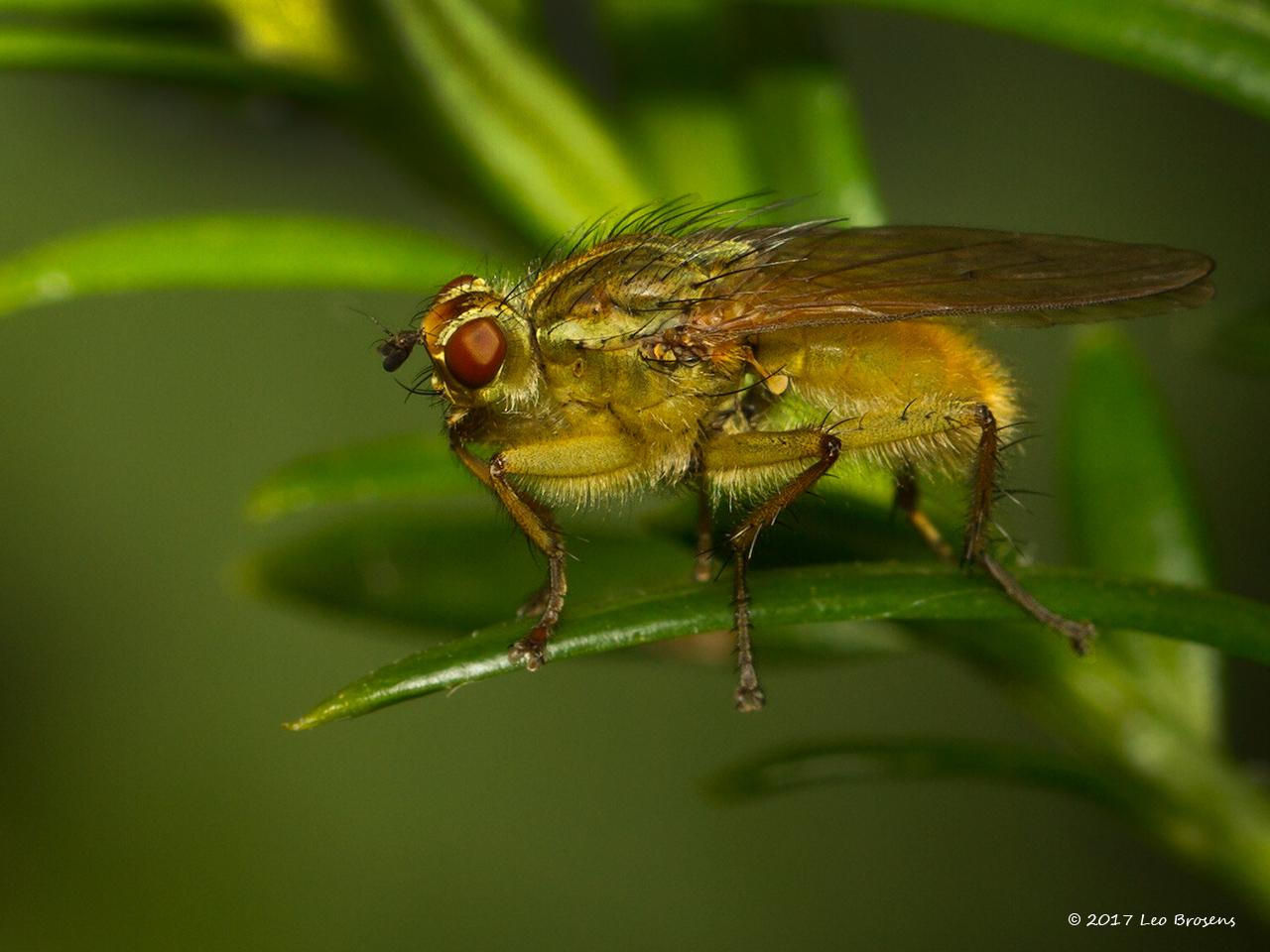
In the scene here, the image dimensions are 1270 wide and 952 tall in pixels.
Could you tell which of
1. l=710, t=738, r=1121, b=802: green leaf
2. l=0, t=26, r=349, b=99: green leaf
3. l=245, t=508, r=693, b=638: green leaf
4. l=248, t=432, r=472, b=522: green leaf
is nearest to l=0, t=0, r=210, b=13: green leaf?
l=0, t=26, r=349, b=99: green leaf

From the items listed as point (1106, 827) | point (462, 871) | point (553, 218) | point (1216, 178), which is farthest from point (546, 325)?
point (1216, 178)

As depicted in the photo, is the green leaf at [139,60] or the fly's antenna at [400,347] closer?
the green leaf at [139,60]

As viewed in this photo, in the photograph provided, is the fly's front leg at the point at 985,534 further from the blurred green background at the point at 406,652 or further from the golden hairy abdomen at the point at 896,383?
the blurred green background at the point at 406,652

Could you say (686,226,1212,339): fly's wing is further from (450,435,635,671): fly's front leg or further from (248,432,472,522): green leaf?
(248,432,472,522): green leaf

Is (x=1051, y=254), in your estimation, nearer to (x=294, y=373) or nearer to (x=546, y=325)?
(x=546, y=325)

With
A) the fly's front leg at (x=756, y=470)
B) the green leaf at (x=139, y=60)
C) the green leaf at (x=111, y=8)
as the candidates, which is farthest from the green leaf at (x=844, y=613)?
the green leaf at (x=111, y=8)

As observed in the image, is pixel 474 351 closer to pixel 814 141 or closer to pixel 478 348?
pixel 478 348

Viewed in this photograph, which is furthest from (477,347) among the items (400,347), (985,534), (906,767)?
(906,767)

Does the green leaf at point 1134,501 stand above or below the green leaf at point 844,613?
above
